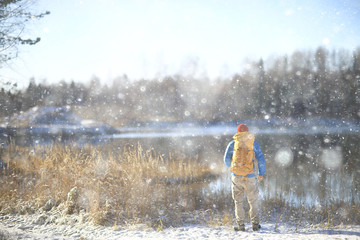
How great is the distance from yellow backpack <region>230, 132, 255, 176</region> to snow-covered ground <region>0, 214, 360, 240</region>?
109 cm

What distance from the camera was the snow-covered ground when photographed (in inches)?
176

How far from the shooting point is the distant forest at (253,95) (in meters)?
44.7

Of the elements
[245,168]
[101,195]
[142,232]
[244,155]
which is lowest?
[142,232]

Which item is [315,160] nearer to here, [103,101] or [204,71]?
[204,71]

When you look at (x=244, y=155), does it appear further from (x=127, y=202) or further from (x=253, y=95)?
(x=253, y=95)

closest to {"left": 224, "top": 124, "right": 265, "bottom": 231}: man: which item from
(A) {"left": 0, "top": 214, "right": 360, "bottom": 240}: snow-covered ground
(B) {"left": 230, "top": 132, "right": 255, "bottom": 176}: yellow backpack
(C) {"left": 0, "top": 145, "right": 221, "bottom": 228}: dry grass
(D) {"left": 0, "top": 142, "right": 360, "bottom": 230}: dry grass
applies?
(B) {"left": 230, "top": 132, "right": 255, "bottom": 176}: yellow backpack

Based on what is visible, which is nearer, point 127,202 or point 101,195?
point 127,202

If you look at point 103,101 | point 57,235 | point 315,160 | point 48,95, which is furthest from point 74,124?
point 48,95

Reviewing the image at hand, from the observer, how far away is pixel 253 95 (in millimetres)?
49719

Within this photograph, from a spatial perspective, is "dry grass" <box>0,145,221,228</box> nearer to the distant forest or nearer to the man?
the man

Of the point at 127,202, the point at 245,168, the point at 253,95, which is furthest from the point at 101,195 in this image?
the point at 253,95

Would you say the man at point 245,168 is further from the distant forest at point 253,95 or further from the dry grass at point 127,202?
the distant forest at point 253,95

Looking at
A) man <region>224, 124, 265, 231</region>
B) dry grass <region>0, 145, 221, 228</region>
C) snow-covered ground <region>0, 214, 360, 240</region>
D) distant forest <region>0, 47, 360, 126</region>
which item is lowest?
snow-covered ground <region>0, 214, 360, 240</region>

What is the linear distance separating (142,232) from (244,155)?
2.35 meters
